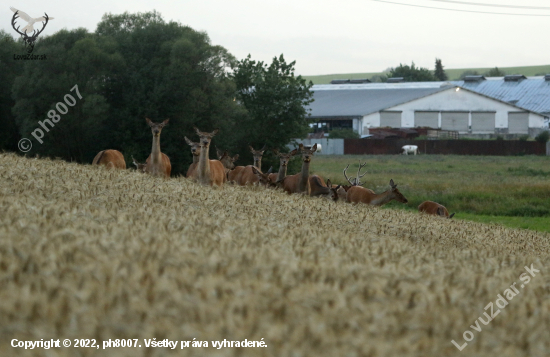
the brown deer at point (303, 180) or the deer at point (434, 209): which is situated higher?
the brown deer at point (303, 180)

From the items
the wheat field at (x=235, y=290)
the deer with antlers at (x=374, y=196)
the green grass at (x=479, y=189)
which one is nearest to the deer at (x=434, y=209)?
the deer with antlers at (x=374, y=196)

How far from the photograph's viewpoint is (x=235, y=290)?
417cm

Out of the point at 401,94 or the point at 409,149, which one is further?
the point at 401,94

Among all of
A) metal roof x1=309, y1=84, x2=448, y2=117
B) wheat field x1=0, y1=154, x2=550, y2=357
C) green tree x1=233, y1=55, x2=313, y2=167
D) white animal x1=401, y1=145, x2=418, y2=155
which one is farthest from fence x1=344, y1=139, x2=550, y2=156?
wheat field x1=0, y1=154, x2=550, y2=357

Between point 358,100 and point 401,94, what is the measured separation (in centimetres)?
634

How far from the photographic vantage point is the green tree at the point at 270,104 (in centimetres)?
4503

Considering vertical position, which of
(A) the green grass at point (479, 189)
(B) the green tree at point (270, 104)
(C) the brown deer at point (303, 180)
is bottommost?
(A) the green grass at point (479, 189)

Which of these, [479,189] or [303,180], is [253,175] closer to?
[303,180]

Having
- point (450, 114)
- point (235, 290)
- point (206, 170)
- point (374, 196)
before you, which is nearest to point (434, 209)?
point (374, 196)

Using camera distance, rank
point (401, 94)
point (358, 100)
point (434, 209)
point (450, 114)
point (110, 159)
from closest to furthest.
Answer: point (110, 159), point (434, 209), point (450, 114), point (358, 100), point (401, 94)

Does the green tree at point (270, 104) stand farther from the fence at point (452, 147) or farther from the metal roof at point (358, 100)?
the metal roof at point (358, 100)

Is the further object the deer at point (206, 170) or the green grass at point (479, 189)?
the green grass at point (479, 189)

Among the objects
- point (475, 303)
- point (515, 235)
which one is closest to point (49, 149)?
point (515, 235)

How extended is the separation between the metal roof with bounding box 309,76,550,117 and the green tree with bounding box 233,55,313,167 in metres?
50.4
